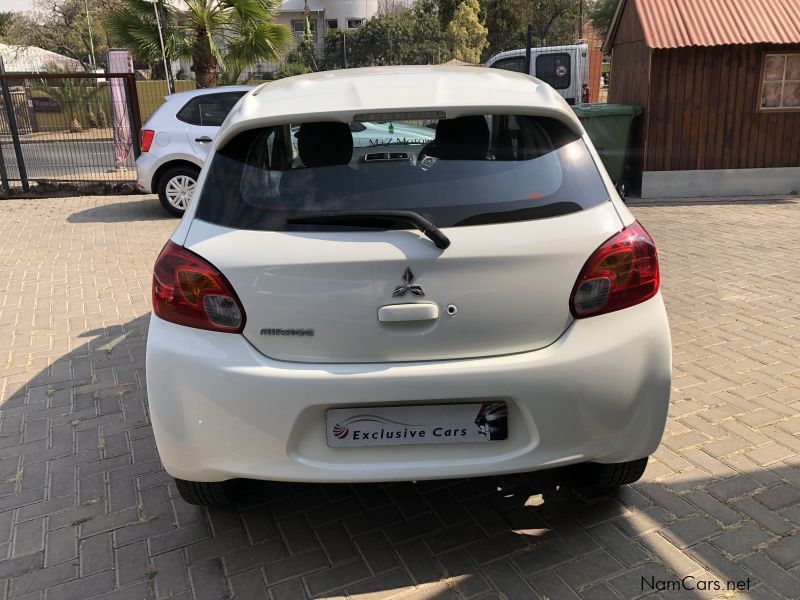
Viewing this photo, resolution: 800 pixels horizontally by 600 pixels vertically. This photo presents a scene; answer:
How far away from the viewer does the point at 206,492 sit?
2.81 metres

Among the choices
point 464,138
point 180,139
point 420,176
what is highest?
point 464,138

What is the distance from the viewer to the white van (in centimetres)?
1680

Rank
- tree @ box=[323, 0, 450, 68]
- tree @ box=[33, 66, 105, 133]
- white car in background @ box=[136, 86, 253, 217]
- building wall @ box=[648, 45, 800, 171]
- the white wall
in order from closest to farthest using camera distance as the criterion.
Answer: white car in background @ box=[136, 86, 253, 217] < building wall @ box=[648, 45, 800, 171] < the white wall < tree @ box=[33, 66, 105, 133] < tree @ box=[323, 0, 450, 68]

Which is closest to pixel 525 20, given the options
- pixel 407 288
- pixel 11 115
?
pixel 11 115

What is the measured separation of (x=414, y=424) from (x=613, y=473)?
36.9 inches

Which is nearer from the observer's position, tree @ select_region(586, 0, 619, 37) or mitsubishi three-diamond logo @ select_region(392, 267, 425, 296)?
mitsubishi three-diamond logo @ select_region(392, 267, 425, 296)

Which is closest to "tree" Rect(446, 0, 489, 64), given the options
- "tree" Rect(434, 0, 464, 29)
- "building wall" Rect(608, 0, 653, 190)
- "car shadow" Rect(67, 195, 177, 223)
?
"tree" Rect(434, 0, 464, 29)

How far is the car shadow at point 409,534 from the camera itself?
2.54 metres

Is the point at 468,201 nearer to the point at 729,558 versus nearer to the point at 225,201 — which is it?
the point at 225,201

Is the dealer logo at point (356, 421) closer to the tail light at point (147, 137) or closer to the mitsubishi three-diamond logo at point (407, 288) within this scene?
the mitsubishi three-diamond logo at point (407, 288)

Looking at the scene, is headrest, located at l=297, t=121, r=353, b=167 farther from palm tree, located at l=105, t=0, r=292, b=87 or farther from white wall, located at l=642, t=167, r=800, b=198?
palm tree, located at l=105, t=0, r=292, b=87

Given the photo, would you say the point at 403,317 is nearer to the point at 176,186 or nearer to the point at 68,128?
the point at 176,186

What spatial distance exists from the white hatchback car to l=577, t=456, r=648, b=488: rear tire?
0.24 metres

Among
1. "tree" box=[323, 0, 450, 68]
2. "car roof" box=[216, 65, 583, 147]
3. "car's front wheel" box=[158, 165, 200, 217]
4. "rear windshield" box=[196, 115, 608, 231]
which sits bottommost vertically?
"car's front wheel" box=[158, 165, 200, 217]
